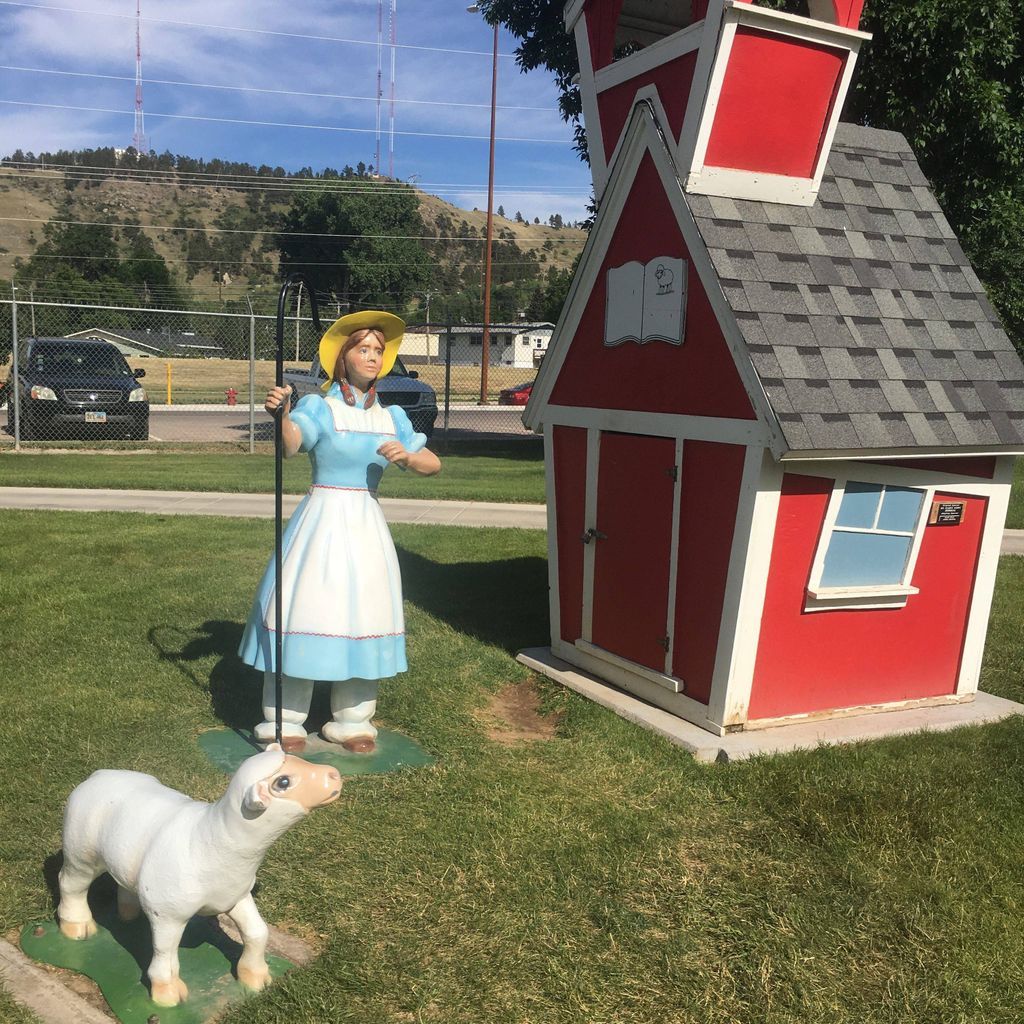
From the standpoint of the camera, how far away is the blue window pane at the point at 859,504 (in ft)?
17.1

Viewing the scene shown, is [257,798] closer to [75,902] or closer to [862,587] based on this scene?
[75,902]

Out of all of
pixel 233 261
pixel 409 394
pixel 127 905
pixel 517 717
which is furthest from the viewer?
pixel 233 261

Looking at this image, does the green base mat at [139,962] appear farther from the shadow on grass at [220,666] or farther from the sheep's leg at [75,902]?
the shadow on grass at [220,666]

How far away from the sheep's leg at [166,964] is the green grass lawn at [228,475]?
976cm

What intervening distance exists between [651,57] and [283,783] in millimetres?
4450

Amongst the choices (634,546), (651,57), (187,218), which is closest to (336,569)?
(634,546)

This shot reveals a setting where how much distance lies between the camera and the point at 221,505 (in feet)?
38.0

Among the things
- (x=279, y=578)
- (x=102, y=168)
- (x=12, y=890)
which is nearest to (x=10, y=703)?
(x=12, y=890)

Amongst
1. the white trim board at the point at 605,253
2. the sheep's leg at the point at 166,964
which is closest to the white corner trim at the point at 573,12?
the white trim board at the point at 605,253

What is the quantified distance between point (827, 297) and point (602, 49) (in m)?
2.19

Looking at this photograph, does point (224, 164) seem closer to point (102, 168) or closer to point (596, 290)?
point (102, 168)

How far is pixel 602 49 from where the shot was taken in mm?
6137

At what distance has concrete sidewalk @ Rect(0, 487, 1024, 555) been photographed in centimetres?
1112

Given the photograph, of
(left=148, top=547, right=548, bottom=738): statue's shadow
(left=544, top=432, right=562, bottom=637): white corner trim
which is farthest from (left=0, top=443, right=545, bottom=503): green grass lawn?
(left=544, top=432, right=562, bottom=637): white corner trim
